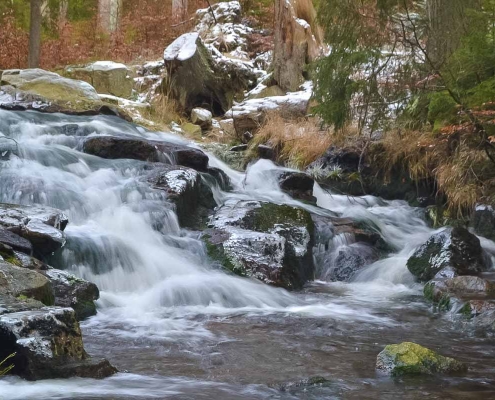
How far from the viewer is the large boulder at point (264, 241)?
7828 mm

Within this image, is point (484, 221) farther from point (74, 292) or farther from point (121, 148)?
point (74, 292)

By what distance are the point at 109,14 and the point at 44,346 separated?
65.4 ft

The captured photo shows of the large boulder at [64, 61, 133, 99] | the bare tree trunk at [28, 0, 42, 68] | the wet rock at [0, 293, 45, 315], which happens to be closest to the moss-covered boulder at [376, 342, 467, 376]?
the wet rock at [0, 293, 45, 315]

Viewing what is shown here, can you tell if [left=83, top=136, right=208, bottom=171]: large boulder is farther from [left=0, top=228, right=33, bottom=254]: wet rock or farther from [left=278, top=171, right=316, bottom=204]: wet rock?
[left=0, top=228, right=33, bottom=254]: wet rock

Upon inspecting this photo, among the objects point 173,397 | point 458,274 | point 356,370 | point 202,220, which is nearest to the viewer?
point 173,397

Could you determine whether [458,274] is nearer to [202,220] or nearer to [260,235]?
[260,235]

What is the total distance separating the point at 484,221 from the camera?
31.6ft

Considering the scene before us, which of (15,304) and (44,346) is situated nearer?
(44,346)

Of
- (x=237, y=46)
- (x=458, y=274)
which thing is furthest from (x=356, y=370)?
(x=237, y=46)

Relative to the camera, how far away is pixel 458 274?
7863 mm

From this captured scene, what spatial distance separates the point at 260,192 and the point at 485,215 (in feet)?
11.2

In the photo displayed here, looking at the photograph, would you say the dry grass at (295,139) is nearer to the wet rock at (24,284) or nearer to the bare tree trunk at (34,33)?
the bare tree trunk at (34,33)

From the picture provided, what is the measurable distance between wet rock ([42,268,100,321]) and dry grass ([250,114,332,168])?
6.78 m

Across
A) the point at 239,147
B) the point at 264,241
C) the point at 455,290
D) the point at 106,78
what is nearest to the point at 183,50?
the point at 106,78
